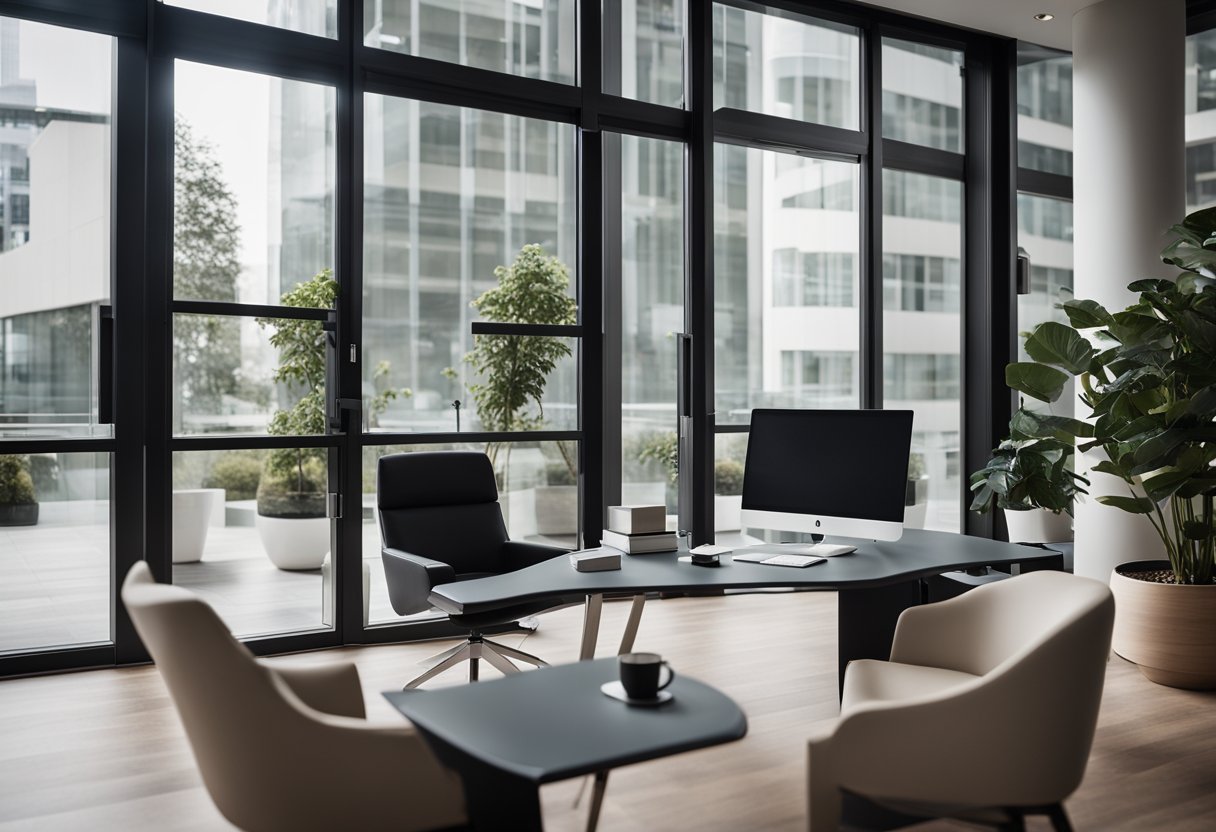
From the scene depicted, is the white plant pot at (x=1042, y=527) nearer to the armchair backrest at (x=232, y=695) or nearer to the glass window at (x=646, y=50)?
the glass window at (x=646, y=50)

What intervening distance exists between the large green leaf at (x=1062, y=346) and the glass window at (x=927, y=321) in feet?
7.02

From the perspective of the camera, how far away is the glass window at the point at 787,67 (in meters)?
6.13

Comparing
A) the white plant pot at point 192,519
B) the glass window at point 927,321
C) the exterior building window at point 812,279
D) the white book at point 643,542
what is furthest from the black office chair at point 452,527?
the glass window at point 927,321

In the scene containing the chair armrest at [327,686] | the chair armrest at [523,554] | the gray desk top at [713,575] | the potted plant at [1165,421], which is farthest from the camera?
the chair armrest at [523,554]

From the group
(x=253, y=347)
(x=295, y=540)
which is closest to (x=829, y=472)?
(x=295, y=540)

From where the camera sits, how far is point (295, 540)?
4.90 meters

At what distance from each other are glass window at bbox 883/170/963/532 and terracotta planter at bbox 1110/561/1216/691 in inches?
95.0

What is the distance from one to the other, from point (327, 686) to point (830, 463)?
1.97 metres

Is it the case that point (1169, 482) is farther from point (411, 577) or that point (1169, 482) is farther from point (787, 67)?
point (787, 67)

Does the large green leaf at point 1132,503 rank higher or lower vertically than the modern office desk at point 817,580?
higher

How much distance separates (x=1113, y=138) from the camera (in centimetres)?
536

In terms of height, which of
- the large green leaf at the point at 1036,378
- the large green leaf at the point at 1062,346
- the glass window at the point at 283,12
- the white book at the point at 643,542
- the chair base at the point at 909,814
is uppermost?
the glass window at the point at 283,12

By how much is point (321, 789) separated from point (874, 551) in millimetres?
2286

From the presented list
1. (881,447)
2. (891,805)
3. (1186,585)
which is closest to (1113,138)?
(1186,585)
